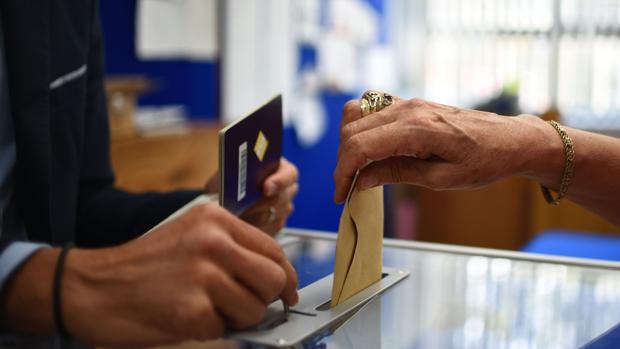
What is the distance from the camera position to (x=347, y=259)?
0.74 m

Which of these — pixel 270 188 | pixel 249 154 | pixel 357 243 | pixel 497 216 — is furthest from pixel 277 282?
pixel 497 216

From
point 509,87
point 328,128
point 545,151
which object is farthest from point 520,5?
point 545,151

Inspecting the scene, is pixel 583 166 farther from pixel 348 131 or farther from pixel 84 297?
pixel 84 297

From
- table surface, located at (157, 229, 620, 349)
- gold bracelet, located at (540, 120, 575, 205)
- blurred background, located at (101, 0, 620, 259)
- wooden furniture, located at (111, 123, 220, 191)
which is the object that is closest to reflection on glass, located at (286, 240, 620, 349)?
table surface, located at (157, 229, 620, 349)

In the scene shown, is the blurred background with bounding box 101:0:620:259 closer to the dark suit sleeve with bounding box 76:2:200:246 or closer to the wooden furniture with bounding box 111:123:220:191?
the wooden furniture with bounding box 111:123:220:191

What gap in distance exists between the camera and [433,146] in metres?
0.81

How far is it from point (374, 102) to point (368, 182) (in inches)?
4.4

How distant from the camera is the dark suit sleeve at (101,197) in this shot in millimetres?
1072

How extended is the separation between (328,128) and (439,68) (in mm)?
1483

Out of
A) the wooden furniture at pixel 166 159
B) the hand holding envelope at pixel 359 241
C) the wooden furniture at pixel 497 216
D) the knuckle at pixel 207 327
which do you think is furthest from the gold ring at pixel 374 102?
the wooden furniture at pixel 497 216

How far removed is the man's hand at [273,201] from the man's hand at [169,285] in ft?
1.23

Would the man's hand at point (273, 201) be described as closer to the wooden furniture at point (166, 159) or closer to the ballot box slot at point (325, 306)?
the ballot box slot at point (325, 306)

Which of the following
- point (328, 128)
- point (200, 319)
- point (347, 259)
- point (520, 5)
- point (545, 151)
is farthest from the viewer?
point (520, 5)

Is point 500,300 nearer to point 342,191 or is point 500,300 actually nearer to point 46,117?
point 342,191
